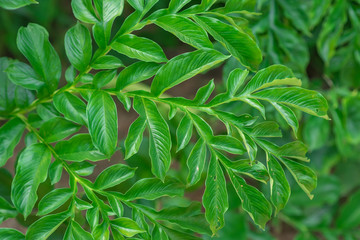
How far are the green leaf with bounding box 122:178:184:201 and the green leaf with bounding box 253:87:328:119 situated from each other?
7.0 inches

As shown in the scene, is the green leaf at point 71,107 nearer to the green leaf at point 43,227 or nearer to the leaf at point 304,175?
the green leaf at point 43,227

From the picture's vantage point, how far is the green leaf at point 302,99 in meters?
0.52

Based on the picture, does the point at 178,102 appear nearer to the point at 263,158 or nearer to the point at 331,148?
the point at 263,158

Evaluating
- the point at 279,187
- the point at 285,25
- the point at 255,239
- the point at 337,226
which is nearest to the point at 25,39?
the point at 279,187

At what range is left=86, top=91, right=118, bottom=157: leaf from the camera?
51 cm

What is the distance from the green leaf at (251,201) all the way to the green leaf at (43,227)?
0.20 m

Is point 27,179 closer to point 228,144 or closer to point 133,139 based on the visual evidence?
point 133,139

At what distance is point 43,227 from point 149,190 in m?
0.14

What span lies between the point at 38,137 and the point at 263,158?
0.58 m

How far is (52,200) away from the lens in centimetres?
55

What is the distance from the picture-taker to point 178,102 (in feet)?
1.81

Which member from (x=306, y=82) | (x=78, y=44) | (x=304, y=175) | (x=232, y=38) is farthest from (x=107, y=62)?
(x=306, y=82)

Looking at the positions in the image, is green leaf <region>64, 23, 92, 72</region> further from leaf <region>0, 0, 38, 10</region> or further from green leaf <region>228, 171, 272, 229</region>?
green leaf <region>228, 171, 272, 229</region>

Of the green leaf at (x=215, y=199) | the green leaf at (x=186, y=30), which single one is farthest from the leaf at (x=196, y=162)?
the green leaf at (x=186, y=30)
